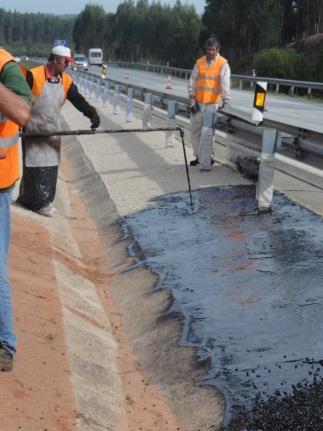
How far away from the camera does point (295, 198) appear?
1020cm

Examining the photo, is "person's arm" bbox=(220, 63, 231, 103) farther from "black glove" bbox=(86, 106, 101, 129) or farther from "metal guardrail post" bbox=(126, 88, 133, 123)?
"metal guardrail post" bbox=(126, 88, 133, 123)

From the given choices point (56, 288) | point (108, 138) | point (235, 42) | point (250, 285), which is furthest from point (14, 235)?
point (235, 42)

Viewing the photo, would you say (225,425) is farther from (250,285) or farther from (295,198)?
(295,198)

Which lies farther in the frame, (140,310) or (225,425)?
(140,310)

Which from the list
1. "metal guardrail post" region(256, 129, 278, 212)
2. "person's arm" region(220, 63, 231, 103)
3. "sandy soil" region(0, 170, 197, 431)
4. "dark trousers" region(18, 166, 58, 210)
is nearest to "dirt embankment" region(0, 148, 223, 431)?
"sandy soil" region(0, 170, 197, 431)

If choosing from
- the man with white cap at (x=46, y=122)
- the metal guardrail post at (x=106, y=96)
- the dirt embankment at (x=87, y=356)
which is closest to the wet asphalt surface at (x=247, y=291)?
the dirt embankment at (x=87, y=356)

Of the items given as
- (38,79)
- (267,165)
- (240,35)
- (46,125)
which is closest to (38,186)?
(46,125)

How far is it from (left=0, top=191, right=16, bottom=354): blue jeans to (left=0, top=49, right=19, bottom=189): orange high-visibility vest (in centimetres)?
9

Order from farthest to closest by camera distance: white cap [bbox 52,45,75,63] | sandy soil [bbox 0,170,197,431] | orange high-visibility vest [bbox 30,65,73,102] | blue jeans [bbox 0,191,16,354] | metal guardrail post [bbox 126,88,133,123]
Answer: metal guardrail post [bbox 126,88,133,123] → orange high-visibility vest [bbox 30,65,73,102] → white cap [bbox 52,45,75,63] → blue jeans [bbox 0,191,16,354] → sandy soil [bbox 0,170,197,431]

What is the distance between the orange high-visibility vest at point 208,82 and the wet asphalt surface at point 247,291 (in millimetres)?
2506

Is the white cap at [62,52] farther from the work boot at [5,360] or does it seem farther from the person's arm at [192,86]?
the work boot at [5,360]

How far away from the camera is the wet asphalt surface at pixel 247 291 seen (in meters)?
4.85

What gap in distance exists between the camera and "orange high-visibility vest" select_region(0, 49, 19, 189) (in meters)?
4.42

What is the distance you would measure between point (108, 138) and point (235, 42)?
82.7 m
